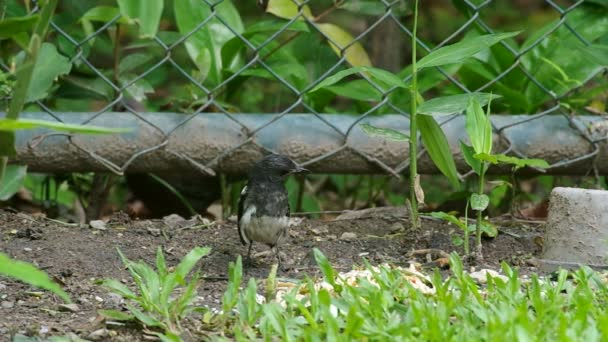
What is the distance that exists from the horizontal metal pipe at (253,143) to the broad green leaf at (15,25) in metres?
1.72

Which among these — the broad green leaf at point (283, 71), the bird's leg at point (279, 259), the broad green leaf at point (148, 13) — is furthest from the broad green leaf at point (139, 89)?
the broad green leaf at point (148, 13)

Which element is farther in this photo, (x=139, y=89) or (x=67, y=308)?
(x=139, y=89)

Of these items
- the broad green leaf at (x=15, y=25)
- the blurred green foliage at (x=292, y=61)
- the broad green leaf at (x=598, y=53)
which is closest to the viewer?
the broad green leaf at (x=15, y=25)

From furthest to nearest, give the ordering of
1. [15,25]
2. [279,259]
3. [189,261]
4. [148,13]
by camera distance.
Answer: [279,259], [189,261], [15,25], [148,13]

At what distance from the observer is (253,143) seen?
13.9ft

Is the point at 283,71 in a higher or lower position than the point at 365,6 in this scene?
lower

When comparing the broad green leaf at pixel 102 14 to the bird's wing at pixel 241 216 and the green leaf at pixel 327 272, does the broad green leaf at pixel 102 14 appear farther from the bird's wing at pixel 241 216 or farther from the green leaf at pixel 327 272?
the green leaf at pixel 327 272

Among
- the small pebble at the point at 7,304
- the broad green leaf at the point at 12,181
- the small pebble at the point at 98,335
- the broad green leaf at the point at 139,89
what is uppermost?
the broad green leaf at the point at 139,89

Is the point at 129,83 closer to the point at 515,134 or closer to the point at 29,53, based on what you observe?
the point at 515,134

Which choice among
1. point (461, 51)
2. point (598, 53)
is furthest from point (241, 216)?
point (598, 53)

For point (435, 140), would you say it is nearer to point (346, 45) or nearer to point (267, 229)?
point (267, 229)

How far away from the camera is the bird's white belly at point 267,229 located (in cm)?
384

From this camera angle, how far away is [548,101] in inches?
183

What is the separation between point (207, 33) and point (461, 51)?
1.38m
